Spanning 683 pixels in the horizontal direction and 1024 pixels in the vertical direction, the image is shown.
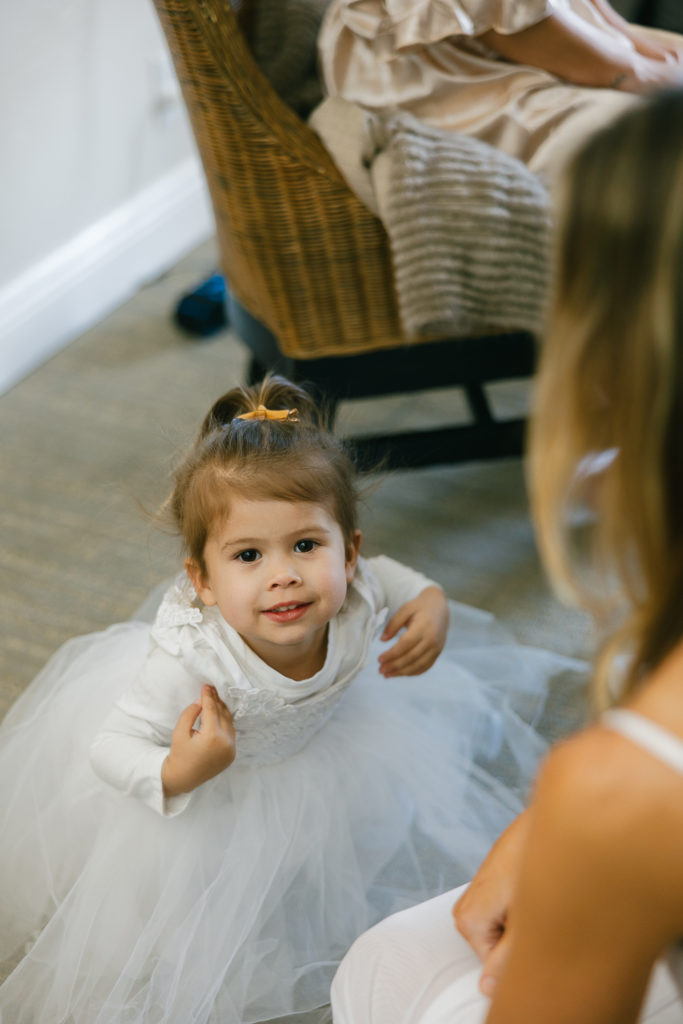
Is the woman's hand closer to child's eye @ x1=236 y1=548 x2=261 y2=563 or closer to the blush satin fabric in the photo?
child's eye @ x1=236 y1=548 x2=261 y2=563

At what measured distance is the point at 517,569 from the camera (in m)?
1.60

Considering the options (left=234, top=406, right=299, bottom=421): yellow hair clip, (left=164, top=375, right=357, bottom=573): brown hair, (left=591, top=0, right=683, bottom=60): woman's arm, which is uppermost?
(left=591, top=0, right=683, bottom=60): woman's arm

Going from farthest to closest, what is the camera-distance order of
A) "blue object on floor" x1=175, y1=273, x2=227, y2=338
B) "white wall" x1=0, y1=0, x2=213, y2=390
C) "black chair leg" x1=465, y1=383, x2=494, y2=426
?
"blue object on floor" x1=175, y1=273, x2=227, y2=338, "white wall" x1=0, y1=0, x2=213, y2=390, "black chair leg" x1=465, y1=383, x2=494, y2=426

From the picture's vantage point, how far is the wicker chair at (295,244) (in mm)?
1275

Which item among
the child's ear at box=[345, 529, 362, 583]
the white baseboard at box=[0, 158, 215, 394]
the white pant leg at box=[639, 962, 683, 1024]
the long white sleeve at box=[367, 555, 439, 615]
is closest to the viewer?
the white pant leg at box=[639, 962, 683, 1024]

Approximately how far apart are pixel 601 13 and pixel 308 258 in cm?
57

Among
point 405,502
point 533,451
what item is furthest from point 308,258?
point 533,451

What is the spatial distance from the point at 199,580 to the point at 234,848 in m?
0.29

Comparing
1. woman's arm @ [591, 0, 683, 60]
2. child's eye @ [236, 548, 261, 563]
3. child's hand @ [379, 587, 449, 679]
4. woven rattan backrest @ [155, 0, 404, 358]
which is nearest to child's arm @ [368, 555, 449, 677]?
child's hand @ [379, 587, 449, 679]

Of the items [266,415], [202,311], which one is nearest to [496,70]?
[266,415]

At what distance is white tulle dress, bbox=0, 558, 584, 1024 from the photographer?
3.28ft

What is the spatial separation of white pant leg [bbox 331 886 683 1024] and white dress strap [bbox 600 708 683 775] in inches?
12.5

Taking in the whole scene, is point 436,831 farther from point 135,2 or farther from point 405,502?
point 135,2

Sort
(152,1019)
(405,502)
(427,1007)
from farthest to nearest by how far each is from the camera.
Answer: (405,502) < (152,1019) < (427,1007)
